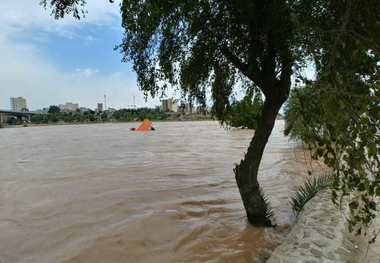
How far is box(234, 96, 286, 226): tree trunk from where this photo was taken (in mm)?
8297

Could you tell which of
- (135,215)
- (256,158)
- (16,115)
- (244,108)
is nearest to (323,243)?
(256,158)

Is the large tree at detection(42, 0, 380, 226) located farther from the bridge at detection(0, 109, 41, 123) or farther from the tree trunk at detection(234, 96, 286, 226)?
the bridge at detection(0, 109, 41, 123)

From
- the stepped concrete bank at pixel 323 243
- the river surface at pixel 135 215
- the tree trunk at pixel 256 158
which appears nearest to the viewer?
the stepped concrete bank at pixel 323 243

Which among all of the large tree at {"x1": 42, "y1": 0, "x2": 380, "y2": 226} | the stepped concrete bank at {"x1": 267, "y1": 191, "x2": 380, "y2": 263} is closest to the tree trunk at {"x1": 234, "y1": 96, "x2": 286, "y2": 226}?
the large tree at {"x1": 42, "y1": 0, "x2": 380, "y2": 226}

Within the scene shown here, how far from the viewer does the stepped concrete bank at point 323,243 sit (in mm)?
6793

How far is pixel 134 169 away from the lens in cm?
2159

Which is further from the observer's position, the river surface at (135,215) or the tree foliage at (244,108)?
the tree foliage at (244,108)

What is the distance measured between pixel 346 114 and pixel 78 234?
814cm

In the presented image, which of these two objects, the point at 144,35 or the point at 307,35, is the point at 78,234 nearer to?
the point at 144,35

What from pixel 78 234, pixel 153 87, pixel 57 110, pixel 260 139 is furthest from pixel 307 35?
pixel 57 110

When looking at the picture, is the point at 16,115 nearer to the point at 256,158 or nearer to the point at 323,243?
the point at 256,158

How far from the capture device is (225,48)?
7.87 m

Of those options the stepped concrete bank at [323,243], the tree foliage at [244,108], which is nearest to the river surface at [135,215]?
the stepped concrete bank at [323,243]

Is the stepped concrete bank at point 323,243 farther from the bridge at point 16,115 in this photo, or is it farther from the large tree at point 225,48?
the bridge at point 16,115
